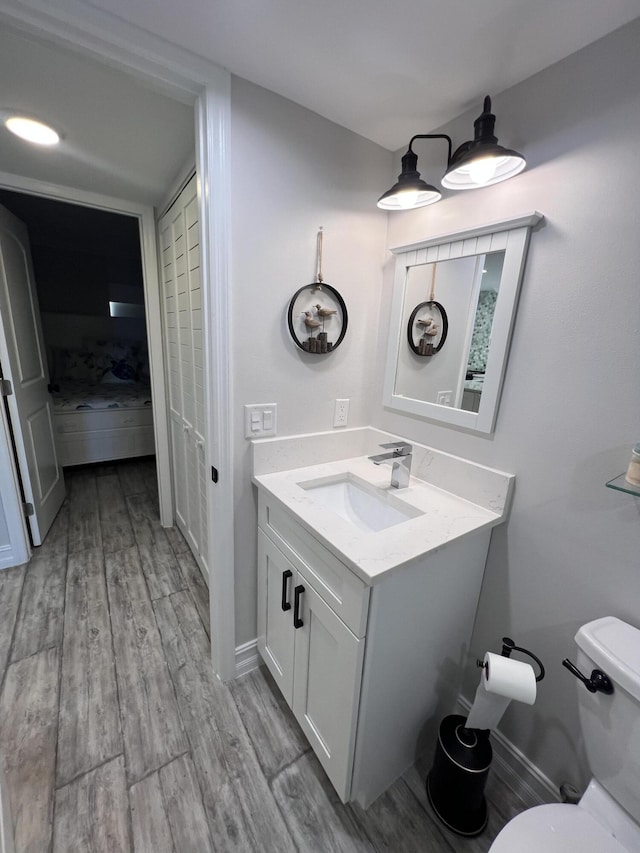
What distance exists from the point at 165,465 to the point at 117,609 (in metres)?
0.93

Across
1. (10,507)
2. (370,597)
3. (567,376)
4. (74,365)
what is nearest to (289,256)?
(567,376)

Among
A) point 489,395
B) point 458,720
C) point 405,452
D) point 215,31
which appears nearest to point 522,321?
point 489,395

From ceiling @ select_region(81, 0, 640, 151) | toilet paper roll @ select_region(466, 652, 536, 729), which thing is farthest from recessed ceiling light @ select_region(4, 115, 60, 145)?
toilet paper roll @ select_region(466, 652, 536, 729)

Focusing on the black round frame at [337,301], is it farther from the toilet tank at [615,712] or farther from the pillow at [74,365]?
the pillow at [74,365]

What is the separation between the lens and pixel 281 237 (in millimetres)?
1215

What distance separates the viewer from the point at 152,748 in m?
1.22

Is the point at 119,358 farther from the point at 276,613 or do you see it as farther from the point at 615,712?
the point at 615,712

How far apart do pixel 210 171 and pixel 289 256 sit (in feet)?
1.11

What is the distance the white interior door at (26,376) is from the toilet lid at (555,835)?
266cm

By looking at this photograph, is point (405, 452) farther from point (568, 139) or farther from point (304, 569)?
point (568, 139)

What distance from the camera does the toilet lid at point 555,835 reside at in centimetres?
73

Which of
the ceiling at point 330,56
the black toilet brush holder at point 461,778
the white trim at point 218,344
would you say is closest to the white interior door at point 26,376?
the ceiling at point 330,56

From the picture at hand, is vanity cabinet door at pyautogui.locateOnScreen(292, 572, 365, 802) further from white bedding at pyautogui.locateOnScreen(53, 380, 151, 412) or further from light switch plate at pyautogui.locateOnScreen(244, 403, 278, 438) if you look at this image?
white bedding at pyautogui.locateOnScreen(53, 380, 151, 412)

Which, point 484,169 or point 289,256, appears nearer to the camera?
point 484,169
